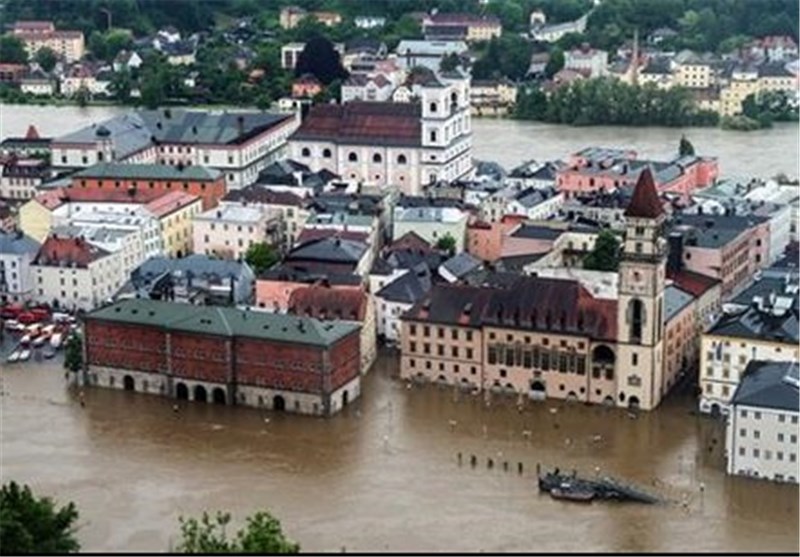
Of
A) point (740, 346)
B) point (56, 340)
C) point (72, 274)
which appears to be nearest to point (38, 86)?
point (72, 274)

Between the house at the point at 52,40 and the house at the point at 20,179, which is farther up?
the house at the point at 52,40

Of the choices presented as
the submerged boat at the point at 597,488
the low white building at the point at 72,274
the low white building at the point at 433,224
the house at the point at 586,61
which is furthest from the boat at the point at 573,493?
the house at the point at 586,61

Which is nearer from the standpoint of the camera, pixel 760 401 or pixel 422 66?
pixel 760 401

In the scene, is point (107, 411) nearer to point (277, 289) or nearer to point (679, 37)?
point (277, 289)

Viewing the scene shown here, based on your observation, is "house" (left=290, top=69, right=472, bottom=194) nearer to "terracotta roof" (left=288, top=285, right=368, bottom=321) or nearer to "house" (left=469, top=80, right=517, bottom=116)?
"terracotta roof" (left=288, top=285, right=368, bottom=321)

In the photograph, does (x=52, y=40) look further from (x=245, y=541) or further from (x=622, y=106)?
(x=245, y=541)

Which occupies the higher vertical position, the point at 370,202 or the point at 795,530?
the point at 370,202

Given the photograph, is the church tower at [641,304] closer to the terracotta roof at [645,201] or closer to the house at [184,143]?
the terracotta roof at [645,201]

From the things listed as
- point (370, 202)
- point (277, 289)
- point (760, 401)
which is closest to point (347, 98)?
A: point (370, 202)
